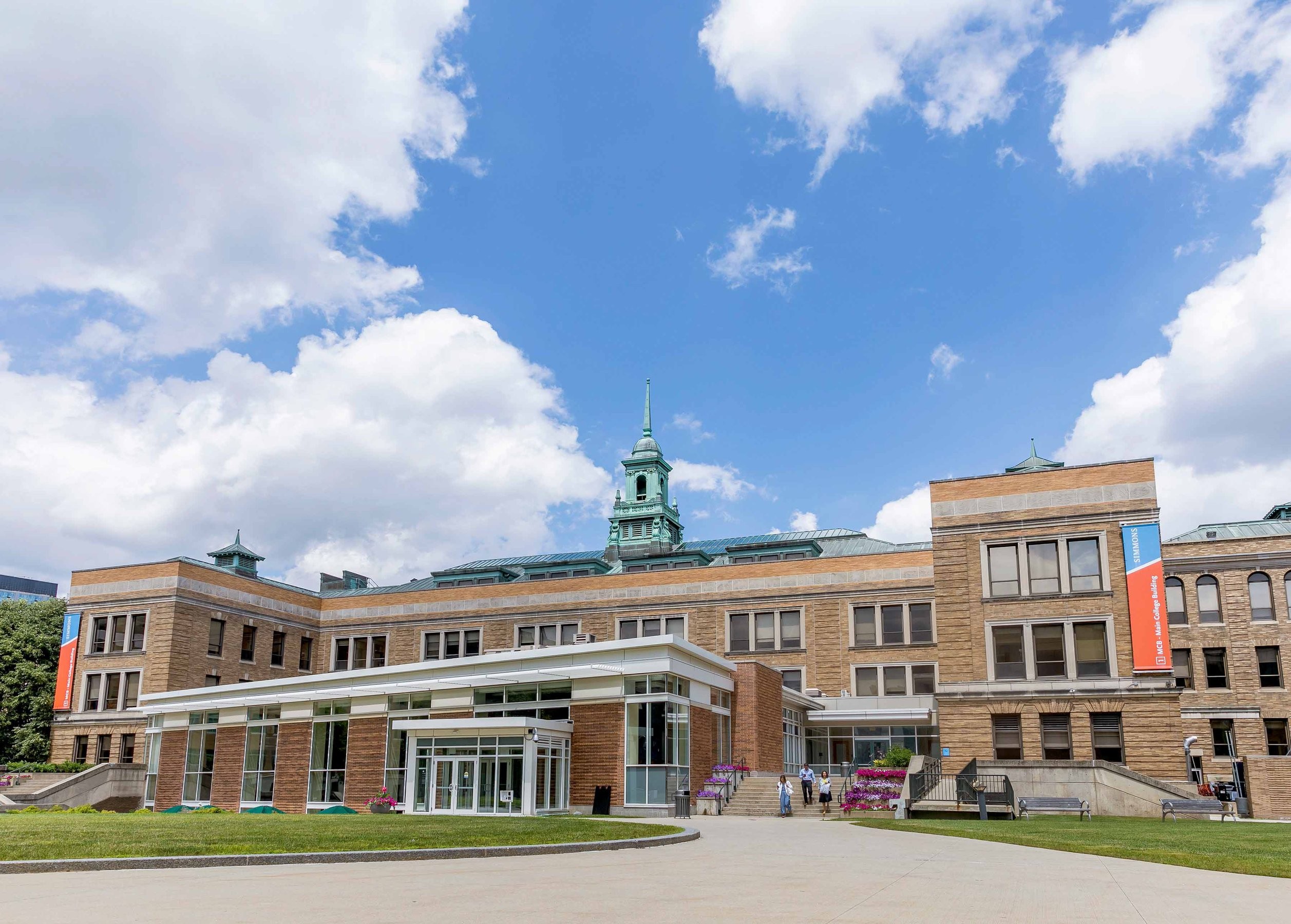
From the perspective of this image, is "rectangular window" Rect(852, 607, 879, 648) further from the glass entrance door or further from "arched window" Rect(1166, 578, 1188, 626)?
the glass entrance door

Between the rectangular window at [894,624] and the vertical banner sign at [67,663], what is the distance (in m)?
42.9

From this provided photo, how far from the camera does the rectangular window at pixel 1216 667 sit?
53.0 metres

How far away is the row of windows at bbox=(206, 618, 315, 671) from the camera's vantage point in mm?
59625

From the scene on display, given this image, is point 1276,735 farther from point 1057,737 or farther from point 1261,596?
point 1057,737

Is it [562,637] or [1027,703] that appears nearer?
[1027,703]

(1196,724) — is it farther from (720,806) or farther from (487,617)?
(487,617)

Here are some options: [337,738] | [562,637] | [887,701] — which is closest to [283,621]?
[562,637]

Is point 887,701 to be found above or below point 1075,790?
above

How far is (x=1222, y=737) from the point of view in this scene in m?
52.7

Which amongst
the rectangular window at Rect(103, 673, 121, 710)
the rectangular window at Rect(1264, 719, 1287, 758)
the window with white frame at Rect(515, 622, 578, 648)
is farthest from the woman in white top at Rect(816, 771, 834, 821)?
the rectangular window at Rect(103, 673, 121, 710)

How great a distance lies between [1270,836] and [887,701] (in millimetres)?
25785

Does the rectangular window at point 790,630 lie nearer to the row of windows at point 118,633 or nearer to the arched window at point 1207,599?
the arched window at point 1207,599

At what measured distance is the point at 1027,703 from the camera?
3997 centimetres

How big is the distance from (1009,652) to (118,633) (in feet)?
150
